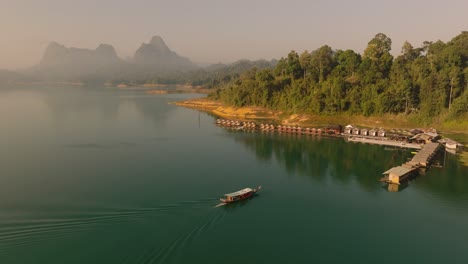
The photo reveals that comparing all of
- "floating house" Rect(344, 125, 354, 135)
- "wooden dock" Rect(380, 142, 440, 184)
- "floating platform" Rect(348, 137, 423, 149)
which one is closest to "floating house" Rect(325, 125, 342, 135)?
"floating house" Rect(344, 125, 354, 135)

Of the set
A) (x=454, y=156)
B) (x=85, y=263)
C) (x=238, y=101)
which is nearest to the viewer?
(x=85, y=263)

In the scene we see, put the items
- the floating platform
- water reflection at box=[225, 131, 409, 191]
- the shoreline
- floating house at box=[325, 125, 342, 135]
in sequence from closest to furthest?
water reflection at box=[225, 131, 409, 191] → the floating platform → floating house at box=[325, 125, 342, 135] → the shoreline

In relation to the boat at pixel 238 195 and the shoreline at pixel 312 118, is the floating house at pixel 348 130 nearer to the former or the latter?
the shoreline at pixel 312 118

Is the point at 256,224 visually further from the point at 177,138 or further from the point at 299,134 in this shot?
the point at 299,134

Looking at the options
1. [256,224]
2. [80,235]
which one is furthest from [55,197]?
[256,224]

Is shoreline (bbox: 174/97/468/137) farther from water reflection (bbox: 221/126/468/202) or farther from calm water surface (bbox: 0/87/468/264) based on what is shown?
calm water surface (bbox: 0/87/468/264)

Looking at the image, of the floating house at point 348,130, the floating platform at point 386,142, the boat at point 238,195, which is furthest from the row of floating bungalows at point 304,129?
the boat at point 238,195
